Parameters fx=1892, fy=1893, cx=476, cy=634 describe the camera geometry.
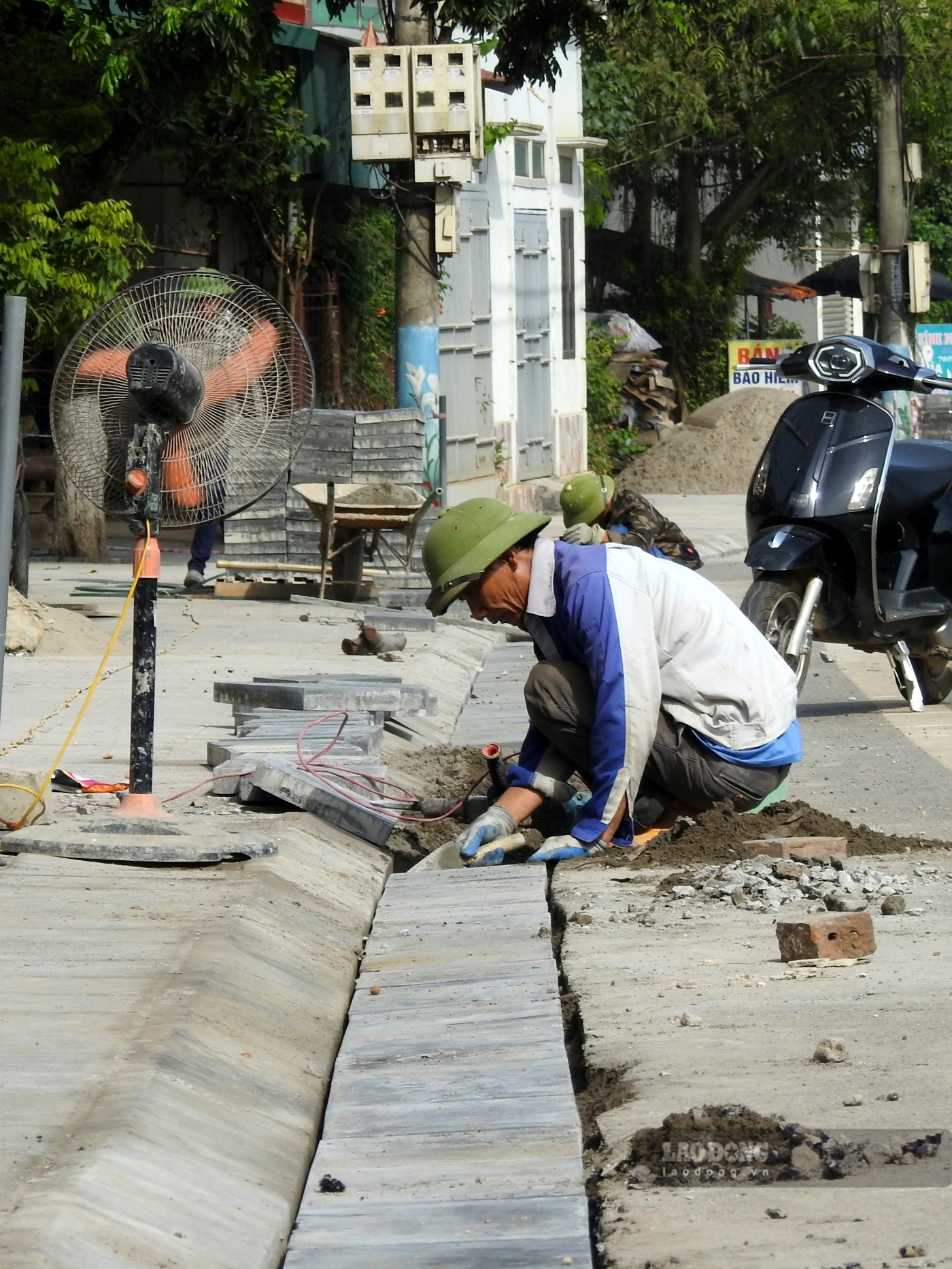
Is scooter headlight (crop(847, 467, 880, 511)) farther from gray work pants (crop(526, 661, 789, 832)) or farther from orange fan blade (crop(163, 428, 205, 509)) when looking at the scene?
orange fan blade (crop(163, 428, 205, 509))

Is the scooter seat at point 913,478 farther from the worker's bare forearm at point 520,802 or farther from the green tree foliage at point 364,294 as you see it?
the green tree foliage at point 364,294

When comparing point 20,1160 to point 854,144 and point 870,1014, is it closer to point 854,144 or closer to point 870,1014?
point 870,1014

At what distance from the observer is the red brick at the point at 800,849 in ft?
17.9

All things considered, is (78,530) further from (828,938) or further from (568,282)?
(568,282)

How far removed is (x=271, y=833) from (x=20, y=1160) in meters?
2.76

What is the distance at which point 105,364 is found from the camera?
639 cm

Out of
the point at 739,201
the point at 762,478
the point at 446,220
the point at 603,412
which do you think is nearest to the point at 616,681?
the point at 762,478

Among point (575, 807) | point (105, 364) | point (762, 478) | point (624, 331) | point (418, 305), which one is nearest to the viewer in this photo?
point (575, 807)

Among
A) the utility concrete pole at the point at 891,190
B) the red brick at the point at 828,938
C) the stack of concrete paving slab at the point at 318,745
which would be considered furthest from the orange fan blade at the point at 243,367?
the utility concrete pole at the point at 891,190

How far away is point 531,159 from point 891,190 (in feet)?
17.0

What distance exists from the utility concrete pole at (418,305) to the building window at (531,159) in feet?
27.4

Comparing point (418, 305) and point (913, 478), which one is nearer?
point (913, 478)

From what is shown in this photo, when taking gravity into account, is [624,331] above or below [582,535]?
above

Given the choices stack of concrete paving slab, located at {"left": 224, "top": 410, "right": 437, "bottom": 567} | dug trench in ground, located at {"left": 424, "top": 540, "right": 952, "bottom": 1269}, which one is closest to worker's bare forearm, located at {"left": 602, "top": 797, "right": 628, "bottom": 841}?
dug trench in ground, located at {"left": 424, "top": 540, "right": 952, "bottom": 1269}
